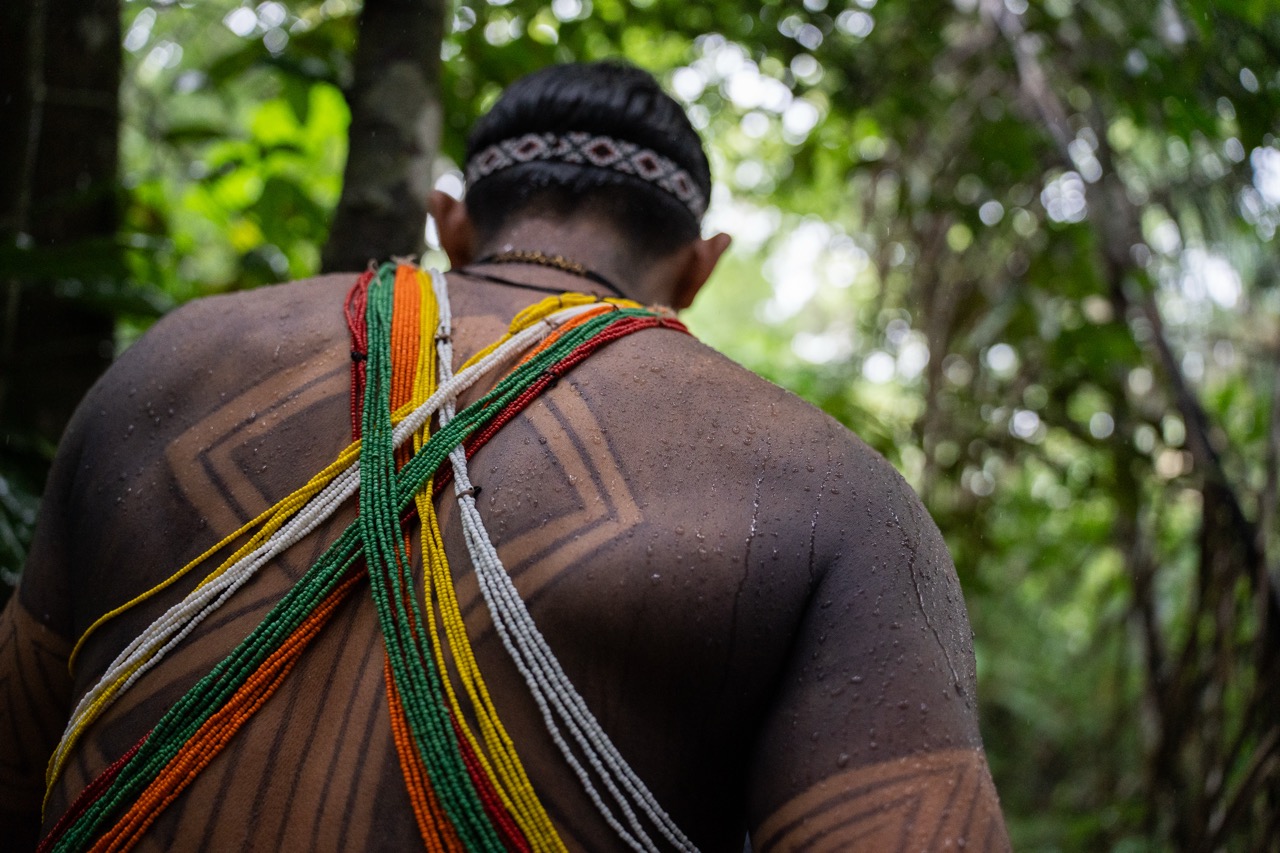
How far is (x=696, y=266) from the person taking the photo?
66.4 inches

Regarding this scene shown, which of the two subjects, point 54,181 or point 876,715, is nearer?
point 876,715

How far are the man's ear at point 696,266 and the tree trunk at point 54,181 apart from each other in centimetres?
139

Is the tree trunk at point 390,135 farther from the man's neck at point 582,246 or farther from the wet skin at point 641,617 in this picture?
the wet skin at point 641,617

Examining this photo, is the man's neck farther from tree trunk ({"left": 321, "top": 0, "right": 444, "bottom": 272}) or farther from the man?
tree trunk ({"left": 321, "top": 0, "right": 444, "bottom": 272})

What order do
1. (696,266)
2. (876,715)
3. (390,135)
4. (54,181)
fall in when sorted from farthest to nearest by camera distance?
(54,181) → (390,135) → (696,266) → (876,715)

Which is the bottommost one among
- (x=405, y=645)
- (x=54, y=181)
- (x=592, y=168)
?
(x=405, y=645)

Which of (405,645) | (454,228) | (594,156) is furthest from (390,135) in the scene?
(405,645)

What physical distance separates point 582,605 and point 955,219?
2785 millimetres

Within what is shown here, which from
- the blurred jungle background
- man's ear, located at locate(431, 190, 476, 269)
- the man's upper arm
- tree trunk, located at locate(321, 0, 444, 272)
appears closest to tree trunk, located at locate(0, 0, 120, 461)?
the blurred jungle background

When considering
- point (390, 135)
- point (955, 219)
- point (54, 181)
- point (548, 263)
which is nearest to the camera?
point (548, 263)

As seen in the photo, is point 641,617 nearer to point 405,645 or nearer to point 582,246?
point 405,645

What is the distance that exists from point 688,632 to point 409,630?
28cm

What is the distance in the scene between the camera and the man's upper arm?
0.97 meters

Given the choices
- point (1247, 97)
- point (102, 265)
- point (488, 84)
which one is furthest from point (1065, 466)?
point (102, 265)
